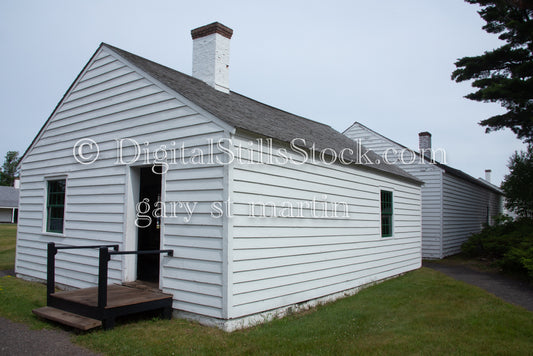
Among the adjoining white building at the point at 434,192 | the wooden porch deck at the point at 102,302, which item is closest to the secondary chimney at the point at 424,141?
the adjoining white building at the point at 434,192

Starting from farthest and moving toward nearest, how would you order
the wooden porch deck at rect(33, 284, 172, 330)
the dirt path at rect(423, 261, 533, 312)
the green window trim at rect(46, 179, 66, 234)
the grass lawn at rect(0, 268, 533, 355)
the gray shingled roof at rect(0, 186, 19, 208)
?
the gray shingled roof at rect(0, 186, 19, 208) → the green window trim at rect(46, 179, 66, 234) → the dirt path at rect(423, 261, 533, 312) → the wooden porch deck at rect(33, 284, 172, 330) → the grass lawn at rect(0, 268, 533, 355)

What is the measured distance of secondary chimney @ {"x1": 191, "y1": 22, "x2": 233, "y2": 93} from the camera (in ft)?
32.5

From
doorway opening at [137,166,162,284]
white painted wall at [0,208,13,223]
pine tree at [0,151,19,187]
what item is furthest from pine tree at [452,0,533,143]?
pine tree at [0,151,19,187]

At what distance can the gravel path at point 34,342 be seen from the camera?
530cm

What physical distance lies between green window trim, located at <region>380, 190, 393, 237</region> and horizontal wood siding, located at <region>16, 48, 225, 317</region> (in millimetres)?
6914

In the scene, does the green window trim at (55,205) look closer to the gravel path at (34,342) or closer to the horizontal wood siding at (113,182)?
the horizontal wood siding at (113,182)

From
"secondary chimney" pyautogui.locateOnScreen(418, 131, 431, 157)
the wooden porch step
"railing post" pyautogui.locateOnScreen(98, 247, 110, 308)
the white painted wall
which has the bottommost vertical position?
the white painted wall

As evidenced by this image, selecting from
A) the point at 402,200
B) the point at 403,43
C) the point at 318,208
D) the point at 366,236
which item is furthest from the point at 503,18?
the point at 318,208

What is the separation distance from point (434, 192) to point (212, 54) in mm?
11872

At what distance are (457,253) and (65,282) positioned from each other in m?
17.0

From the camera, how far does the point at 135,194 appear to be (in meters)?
8.06

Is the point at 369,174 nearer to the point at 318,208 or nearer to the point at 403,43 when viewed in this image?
the point at 318,208

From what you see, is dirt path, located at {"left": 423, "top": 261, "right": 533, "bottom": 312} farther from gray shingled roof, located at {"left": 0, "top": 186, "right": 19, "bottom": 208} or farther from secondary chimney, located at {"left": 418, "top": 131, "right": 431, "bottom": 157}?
gray shingled roof, located at {"left": 0, "top": 186, "right": 19, "bottom": 208}

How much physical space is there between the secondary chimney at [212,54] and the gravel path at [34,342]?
6374mm
